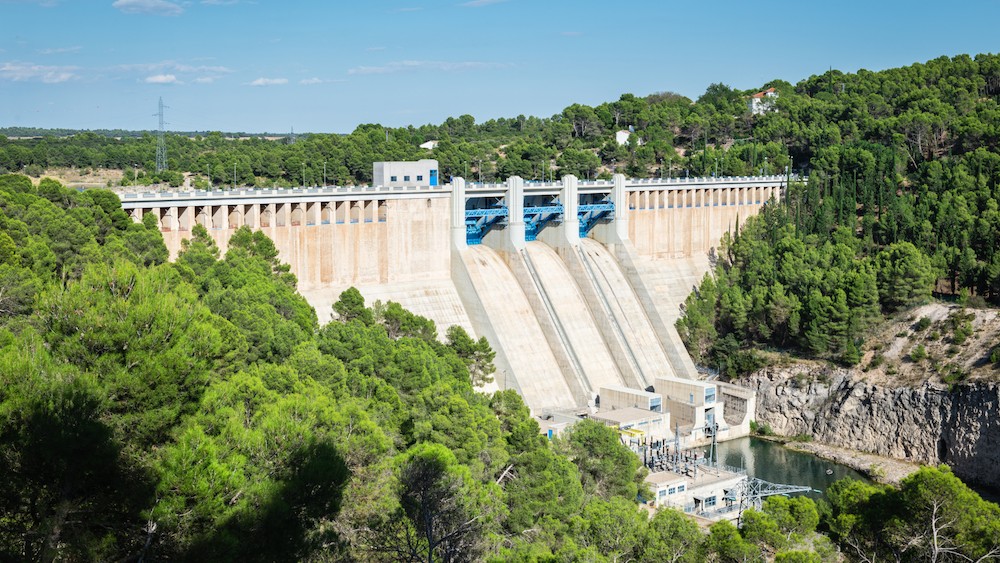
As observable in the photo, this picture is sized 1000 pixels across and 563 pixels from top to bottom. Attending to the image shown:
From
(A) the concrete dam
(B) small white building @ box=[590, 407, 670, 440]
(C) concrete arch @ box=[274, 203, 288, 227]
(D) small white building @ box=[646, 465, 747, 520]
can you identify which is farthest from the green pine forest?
(B) small white building @ box=[590, 407, 670, 440]

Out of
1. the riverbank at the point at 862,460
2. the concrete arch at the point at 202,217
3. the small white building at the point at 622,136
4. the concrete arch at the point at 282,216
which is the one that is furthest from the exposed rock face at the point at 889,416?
the small white building at the point at 622,136

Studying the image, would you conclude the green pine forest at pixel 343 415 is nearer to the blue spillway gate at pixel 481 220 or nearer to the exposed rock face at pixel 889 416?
the exposed rock face at pixel 889 416

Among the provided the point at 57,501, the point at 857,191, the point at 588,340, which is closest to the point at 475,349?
the point at 588,340

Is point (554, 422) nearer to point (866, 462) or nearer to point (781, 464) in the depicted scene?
point (781, 464)

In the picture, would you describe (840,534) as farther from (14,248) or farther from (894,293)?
(894,293)

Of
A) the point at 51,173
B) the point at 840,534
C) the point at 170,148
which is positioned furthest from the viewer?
the point at 170,148

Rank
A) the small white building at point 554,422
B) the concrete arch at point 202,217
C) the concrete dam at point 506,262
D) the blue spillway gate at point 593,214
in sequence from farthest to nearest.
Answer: the blue spillway gate at point 593,214 < the concrete dam at point 506,262 < the small white building at point 554,422 < the concrete arch at point 202,217
